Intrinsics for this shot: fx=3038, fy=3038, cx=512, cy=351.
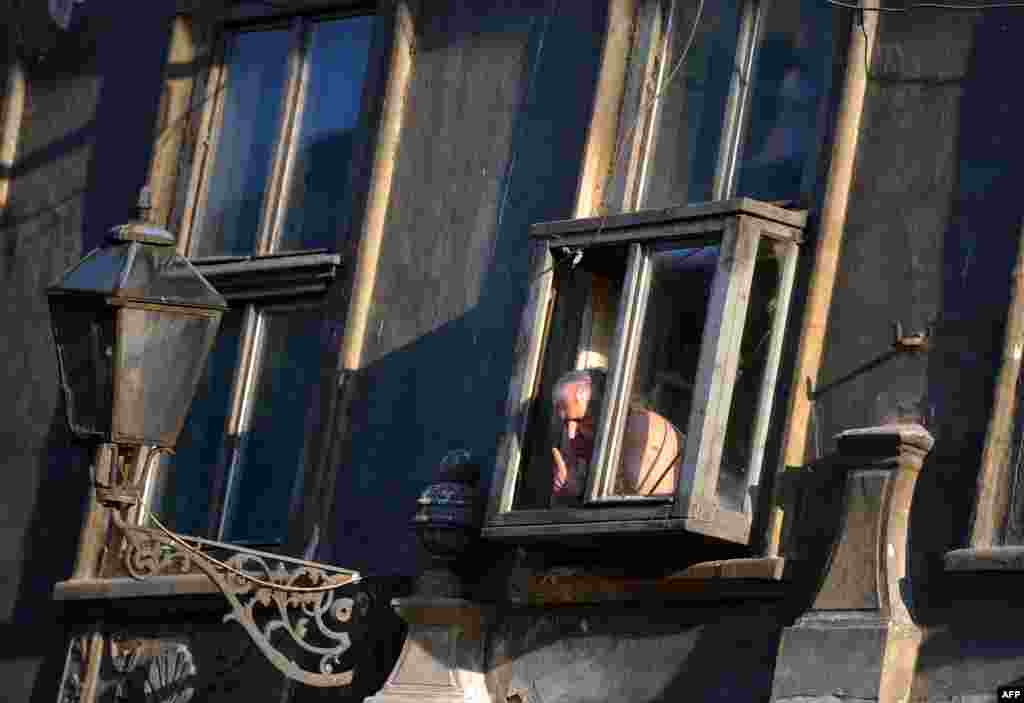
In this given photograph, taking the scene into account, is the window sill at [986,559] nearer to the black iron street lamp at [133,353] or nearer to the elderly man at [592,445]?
the elderly man at [592,445]

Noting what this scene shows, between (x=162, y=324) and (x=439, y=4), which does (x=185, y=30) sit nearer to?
(x=439, y=4)

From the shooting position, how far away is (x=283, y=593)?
1210 cm

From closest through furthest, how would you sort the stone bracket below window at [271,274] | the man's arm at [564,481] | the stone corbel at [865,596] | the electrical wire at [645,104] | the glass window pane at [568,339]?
the stone corbel at [865,596] < the man's arm at [564,481] < the glass window pane at [568,339] < the electrical wire at [645,104] < the stone bracket below window at [271,274]

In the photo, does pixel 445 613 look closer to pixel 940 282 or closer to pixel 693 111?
pixel 693 111

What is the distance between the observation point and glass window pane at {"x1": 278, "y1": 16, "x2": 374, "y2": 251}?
45.4 ft

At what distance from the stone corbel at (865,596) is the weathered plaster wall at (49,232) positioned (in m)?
4.46

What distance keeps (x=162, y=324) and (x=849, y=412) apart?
2.61 m

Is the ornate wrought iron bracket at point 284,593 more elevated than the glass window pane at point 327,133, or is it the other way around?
the glass window pane at point 327,133

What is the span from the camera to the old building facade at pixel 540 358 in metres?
11.0

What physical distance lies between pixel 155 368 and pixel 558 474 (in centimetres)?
159

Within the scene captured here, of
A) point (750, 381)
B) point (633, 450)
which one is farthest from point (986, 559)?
point (633, 450)

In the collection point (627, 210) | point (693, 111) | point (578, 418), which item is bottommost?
point (578, 418)

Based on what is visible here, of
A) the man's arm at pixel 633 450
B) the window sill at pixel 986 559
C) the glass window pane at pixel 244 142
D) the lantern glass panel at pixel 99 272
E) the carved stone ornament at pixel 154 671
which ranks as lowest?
the carved stone ornament at pixel 154 671

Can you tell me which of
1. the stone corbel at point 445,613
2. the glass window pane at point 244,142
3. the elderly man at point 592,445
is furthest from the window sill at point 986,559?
the glass window pane at point 244,142
